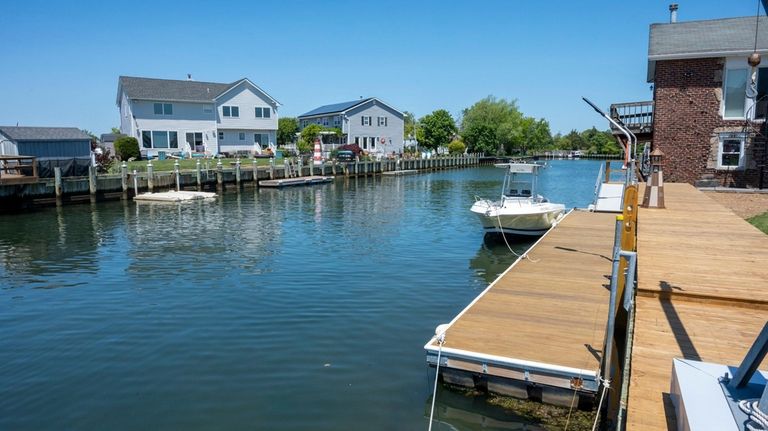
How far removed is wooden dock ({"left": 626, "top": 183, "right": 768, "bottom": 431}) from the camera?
473 cm

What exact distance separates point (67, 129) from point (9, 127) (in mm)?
2792

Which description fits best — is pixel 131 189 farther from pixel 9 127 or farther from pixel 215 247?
pixel 215 247

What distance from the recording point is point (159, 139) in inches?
2034

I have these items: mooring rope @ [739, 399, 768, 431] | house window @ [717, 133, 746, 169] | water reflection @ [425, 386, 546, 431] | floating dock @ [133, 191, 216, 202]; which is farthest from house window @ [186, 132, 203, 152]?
mooring rope @ [739, 399, 768, 431]

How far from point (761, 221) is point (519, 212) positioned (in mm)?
7046

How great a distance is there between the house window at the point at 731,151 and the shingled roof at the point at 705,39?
3.36 meters

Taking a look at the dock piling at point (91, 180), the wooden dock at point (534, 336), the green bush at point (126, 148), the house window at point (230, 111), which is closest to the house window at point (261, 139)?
the house window at point (230, 111)

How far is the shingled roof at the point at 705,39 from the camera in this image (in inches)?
910

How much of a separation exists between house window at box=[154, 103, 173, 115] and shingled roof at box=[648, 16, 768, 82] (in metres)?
40.9

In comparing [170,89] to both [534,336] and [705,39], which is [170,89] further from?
[534,336]

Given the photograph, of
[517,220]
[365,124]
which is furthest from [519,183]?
[365,124]

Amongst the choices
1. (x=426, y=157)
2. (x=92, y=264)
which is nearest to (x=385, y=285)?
(x=92, y=264)

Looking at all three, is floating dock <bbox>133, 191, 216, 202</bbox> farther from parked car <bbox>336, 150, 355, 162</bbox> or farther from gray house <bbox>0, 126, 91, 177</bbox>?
parked car <bbox>336, 150, 355, 162</bbox>

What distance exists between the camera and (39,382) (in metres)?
8.32
